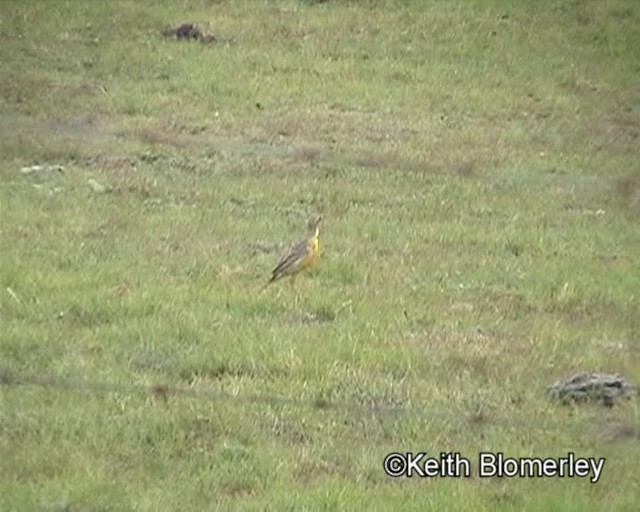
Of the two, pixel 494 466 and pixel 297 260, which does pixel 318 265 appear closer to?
pixel 297 260

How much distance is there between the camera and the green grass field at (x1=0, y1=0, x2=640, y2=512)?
736cm

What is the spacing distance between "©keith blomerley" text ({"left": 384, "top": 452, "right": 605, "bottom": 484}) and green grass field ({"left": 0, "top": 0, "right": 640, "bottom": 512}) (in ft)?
0.23

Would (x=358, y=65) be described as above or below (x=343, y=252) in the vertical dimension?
below

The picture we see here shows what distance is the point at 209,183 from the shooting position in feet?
47.6

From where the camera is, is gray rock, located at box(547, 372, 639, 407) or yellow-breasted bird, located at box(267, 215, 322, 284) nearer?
gray rock, located at box(547, 372, 639, 407)

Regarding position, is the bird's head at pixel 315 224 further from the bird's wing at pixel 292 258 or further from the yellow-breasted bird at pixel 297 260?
the bird's wing at pixel 292 258

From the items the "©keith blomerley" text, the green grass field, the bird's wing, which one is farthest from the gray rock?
the bird's wing

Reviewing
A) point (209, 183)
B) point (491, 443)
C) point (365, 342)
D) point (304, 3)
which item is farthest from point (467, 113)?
point (491, 443)

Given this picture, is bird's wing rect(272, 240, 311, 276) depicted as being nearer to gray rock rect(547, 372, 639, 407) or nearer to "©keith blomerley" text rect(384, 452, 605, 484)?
gray rock rect(547, 372, 639, 407)

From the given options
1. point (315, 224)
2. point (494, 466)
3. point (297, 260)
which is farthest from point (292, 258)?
point (494, 466)

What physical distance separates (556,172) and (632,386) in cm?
756

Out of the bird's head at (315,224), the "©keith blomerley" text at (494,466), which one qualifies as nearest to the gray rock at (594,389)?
the "©keith blomerley" text at (494,466)

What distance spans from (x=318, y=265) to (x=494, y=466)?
451 centimetres

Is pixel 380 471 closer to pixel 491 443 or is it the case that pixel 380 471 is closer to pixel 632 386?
pixel 491 443
